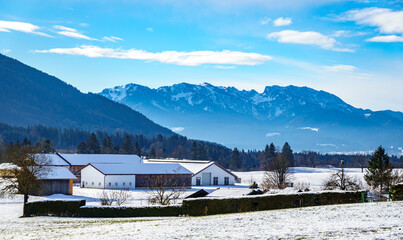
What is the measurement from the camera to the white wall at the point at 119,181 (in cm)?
7906

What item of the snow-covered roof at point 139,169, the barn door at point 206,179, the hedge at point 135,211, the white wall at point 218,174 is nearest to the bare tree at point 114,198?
the hedge at point 135,211

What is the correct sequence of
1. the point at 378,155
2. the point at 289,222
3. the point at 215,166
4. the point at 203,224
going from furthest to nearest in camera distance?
the point at 215,166
the point at 378,155
the point at 203,224
the point at 289,222

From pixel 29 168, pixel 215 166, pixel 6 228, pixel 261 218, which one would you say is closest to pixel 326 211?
pixel 261 218

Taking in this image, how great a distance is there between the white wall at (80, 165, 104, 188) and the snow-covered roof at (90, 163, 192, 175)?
2.87 feet

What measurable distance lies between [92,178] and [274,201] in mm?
52658

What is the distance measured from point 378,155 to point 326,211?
53771mm

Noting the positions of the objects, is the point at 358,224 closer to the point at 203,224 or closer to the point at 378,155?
the point at 203,224

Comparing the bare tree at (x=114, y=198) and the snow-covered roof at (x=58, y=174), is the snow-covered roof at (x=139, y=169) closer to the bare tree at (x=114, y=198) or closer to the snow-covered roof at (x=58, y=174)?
the snow-covered roof at (x=58, y=174)

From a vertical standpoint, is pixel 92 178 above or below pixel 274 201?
above

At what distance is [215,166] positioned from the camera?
301ft

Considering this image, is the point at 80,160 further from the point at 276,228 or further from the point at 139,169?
the point at 276,228

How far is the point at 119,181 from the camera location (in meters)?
79.9

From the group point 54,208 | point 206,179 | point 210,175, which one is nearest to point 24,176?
point 54,208

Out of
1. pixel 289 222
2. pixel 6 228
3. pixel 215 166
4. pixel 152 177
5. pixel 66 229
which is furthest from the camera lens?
pixel 215 166
